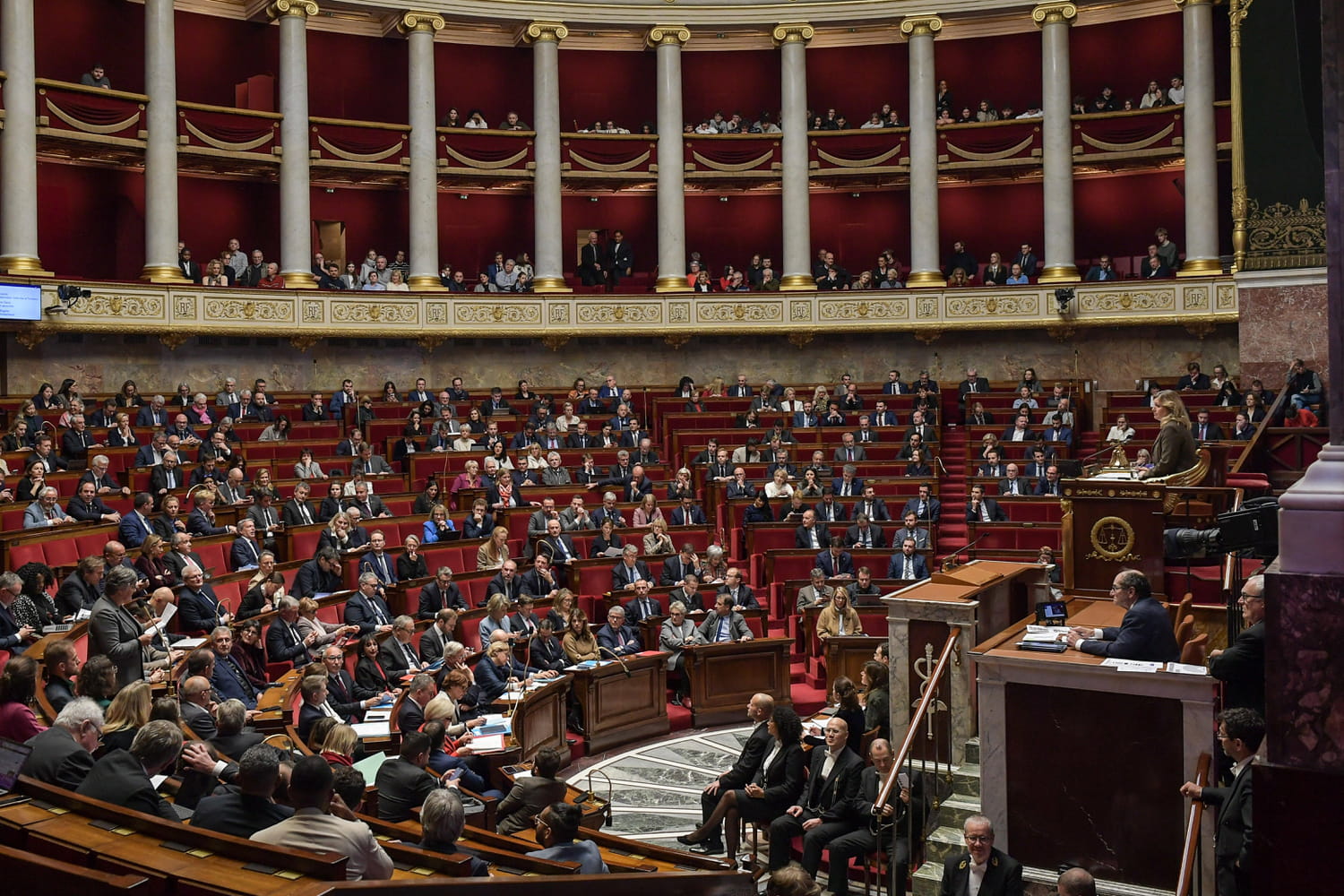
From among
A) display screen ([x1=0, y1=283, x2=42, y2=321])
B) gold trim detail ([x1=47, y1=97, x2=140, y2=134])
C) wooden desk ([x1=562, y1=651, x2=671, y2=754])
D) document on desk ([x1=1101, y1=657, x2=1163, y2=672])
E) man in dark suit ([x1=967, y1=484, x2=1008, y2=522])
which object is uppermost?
gold trim detail ([x1=47, y1=97, x2=140, y2=134])

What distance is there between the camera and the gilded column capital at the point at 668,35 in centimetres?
2020

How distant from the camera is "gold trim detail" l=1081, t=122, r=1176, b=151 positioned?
19375 millimetres

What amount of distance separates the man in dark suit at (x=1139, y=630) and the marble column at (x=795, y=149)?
14797 mm

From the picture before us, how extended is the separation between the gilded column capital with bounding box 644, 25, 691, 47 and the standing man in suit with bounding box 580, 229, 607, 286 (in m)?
3.38

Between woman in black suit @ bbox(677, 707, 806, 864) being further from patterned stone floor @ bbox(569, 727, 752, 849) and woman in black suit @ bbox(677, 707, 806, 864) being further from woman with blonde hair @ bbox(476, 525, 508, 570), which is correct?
woman with blonde hair @ bbox(476, 525, 508, 570)

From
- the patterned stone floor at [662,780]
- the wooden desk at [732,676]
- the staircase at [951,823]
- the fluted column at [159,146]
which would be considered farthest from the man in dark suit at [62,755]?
the fluted column at [159,146]

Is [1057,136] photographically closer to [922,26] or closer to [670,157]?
[922,26]

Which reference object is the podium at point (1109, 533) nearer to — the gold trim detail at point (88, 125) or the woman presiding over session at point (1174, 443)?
the woman presiding over session at point (1174, 443)

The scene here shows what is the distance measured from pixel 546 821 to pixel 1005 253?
60.6ft

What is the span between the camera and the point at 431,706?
23.2 feet

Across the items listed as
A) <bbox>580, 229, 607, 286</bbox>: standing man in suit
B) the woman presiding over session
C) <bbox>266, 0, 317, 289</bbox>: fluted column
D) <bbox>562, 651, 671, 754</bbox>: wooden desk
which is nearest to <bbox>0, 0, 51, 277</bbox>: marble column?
<bbox>266, 0, 317, 289</bbox>: fluted column

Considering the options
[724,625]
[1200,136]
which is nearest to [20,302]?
[724,625]

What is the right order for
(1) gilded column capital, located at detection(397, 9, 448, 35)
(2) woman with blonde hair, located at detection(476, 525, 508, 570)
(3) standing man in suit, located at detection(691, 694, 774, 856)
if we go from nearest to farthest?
(3) standing man in suit, located at detection(691, 694, 774, 856) < (2) woman with blonde hair, located at detection(476, 525, 508, 570) < (1) gilded column capital, located at detection(397, 9, 448, 35)

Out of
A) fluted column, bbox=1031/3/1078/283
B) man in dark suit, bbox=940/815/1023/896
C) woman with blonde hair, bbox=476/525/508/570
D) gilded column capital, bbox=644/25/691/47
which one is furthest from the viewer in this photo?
gilded column capital, bbox=644/25/691/47
